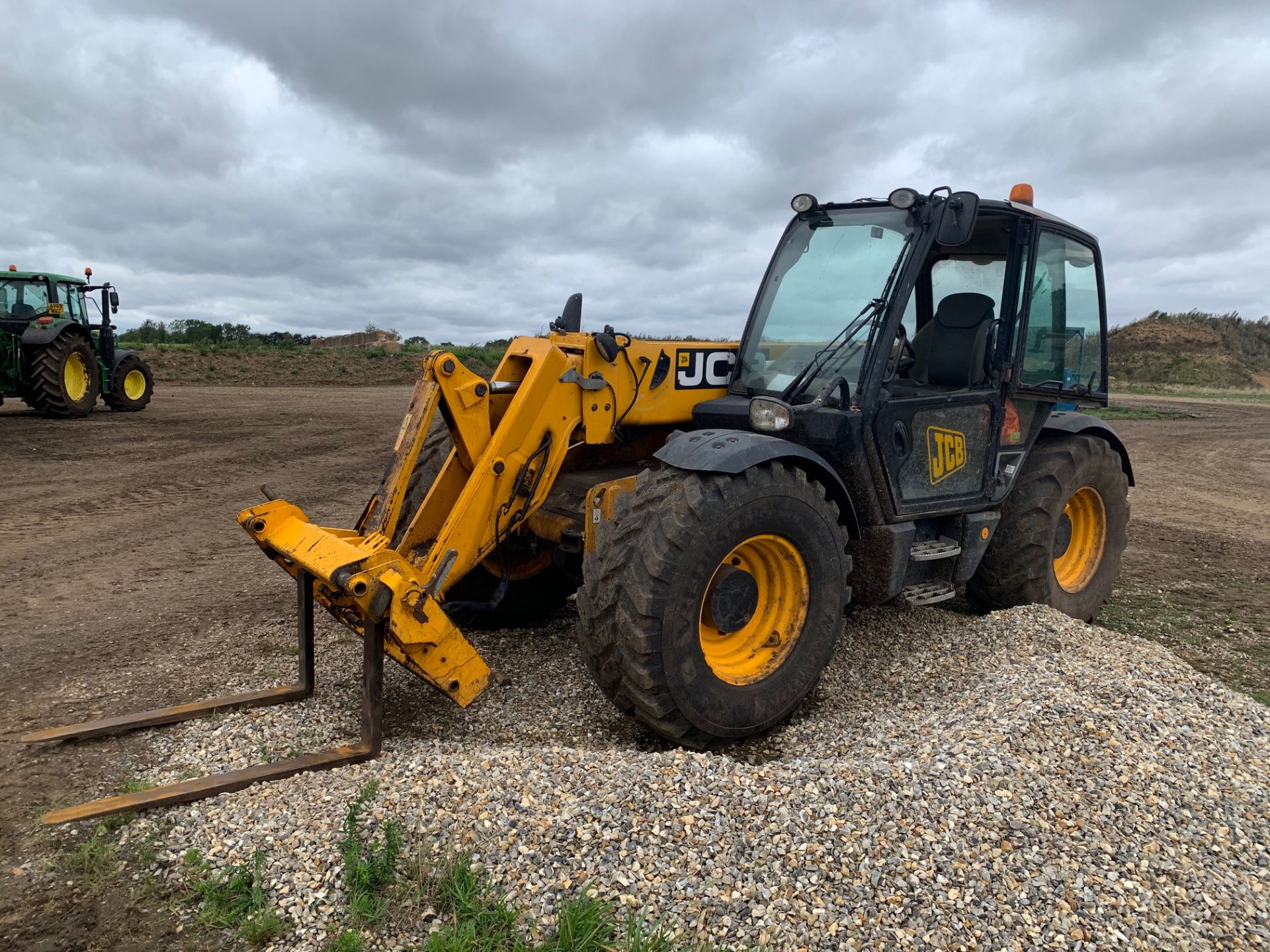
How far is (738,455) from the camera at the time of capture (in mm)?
3938

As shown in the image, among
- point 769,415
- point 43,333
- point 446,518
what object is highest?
point 43,333

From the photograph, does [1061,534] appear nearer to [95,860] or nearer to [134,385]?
[95,860]

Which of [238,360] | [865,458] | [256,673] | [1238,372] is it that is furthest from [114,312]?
[1238,372]

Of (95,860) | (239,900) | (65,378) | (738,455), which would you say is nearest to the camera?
(239,900)

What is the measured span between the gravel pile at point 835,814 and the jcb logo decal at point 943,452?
1.24 m

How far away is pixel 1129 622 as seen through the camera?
6348 millimetres

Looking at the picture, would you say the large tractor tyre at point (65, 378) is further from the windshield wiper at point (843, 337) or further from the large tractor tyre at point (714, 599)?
the large tractor tyre at point (714, 599)

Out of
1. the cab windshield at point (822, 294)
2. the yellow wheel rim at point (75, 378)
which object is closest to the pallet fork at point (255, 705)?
the cab windshield at point (822, 294)

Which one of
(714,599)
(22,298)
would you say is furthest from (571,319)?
(22,298)

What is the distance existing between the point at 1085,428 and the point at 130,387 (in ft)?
56.5

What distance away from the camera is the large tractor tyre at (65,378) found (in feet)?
49.4

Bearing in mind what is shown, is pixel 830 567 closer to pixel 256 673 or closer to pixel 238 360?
pixel 256 673

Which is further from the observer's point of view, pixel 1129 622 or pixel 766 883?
pixel 1129 622

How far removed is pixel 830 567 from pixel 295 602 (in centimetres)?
397
